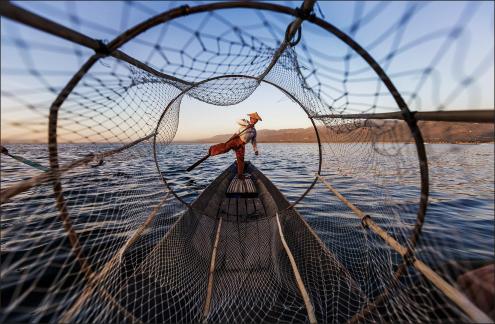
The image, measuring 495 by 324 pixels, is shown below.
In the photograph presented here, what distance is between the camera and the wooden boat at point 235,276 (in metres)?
2.93

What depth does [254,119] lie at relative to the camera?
25.1 ft

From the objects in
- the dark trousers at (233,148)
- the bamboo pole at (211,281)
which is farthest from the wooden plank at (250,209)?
the dark trousers at (233,148)

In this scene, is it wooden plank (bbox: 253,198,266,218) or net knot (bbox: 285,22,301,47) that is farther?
wooden plank (bbox: 253,198,266,218)

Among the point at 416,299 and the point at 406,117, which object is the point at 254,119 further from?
the point at 416,299

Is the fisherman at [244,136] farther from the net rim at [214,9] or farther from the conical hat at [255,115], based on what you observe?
the net rim at [214,9]

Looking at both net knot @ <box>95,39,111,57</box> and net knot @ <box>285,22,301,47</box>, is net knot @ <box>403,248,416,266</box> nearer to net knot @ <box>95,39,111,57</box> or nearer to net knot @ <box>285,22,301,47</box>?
net knot @ <box>285,22,301,47</box>

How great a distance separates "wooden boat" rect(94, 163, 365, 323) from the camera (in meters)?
2.93

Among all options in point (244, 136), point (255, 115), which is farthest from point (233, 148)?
point (255, 115)

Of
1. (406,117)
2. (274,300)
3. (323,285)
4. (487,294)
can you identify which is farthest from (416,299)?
(406,117)

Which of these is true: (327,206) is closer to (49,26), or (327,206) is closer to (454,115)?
(454,115)

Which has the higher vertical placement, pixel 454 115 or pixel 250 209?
pixel 454 115

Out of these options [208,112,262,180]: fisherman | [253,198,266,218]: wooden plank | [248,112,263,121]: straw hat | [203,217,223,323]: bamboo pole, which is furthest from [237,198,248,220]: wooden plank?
[248,112,263,121]: straw hat

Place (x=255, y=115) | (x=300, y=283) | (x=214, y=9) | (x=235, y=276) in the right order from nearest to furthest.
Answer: (x=214, y=9), (x=300, y=283), (x=235, y=276), (x=255, y=115)

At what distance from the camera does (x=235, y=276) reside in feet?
12.2
